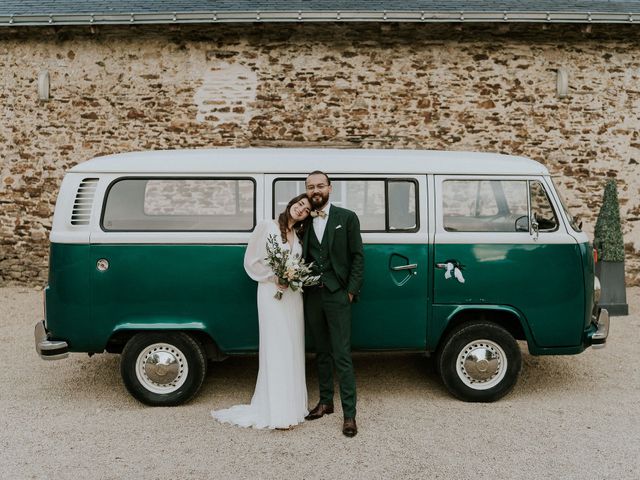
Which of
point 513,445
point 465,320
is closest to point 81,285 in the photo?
point 465,320

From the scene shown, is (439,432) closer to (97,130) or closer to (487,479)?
(487,479)

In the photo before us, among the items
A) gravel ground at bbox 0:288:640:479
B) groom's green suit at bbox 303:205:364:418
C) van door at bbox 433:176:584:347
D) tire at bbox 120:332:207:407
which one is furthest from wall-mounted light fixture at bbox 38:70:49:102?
van door at bbox 433:176:584:347

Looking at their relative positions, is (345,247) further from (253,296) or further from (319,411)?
(319,411)

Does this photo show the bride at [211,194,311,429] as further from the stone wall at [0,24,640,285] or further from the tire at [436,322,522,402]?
the stone wall at [0,24,640,285]

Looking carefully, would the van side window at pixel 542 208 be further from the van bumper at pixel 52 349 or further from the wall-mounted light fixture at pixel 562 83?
the wall-mounted light fixture at pixel 562 83

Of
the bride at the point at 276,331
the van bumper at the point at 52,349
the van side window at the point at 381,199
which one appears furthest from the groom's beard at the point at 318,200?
the van bumper at the point at 52,349

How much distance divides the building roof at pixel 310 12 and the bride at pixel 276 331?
19.1 feet

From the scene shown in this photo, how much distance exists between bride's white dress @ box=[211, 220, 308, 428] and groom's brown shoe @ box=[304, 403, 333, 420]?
0.31 feet

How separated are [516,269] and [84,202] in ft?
11.9

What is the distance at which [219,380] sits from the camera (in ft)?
18.6

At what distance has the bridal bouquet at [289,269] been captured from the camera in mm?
4355

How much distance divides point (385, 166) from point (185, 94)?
6.17 meters

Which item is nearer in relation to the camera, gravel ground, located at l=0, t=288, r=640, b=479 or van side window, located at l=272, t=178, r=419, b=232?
gravel ground, located at l=0, t=288, r=640, b=479

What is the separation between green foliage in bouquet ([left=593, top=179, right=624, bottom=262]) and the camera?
8.55 m
